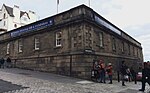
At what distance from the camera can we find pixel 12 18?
173 feet

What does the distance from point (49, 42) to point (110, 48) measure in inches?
259

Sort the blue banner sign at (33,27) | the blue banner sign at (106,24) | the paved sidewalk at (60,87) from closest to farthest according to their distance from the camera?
the paved sidewalk at (60,87), the blue banner sign at (106,24), the blue banner sign at (33,27)

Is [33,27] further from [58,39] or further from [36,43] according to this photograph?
[58,39]

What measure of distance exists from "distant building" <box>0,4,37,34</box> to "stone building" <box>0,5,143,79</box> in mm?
30205

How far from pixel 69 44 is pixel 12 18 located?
134 ft

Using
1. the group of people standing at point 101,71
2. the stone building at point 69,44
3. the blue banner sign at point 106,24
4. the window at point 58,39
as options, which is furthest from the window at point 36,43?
the group of people standing at point 101,71

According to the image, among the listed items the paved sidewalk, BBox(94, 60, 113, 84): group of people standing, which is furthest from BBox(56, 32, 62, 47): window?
the paved sidewalk

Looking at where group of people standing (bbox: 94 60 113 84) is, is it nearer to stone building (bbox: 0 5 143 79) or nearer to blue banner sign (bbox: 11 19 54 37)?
stone building (bbox: 0 5 143 79)

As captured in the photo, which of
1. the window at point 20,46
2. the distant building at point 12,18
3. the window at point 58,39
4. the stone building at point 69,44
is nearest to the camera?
the stone building at point 69,44

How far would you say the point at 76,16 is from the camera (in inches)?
645

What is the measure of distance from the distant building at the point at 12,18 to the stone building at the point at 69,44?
30205 mm

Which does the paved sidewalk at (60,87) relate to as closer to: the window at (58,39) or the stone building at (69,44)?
the stone building at (69,44)

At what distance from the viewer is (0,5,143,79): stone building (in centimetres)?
1561

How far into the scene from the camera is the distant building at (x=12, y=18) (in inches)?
2040
